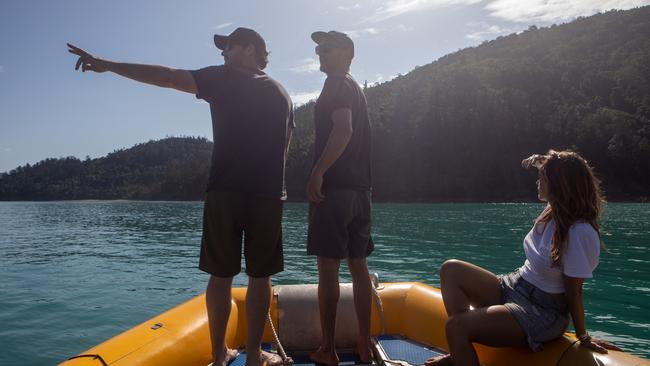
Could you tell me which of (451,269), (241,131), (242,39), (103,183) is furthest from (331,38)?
(103,183)

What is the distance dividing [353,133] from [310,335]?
1753 millimetres

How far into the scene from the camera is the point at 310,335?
4.06m

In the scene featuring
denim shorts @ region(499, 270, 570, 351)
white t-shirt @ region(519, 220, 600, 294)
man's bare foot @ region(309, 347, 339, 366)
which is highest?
white t-shirt @ region(519, 220, 600, 294)

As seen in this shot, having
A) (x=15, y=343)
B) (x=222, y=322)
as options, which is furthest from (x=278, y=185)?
(x=15, y=343)

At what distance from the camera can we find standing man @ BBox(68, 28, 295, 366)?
9.93 feet

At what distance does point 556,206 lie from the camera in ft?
9.39

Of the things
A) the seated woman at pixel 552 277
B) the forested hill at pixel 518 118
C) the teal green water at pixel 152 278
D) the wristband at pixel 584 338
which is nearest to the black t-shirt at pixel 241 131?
the seated woman at pixel 552 277

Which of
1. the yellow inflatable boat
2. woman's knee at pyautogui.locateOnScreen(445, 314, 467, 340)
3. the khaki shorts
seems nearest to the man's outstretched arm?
the khaki shorts

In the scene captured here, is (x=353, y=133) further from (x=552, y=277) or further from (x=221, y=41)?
(x=552, y=277)

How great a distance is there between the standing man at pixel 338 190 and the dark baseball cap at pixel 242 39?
493mm

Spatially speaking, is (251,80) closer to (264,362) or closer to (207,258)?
(207,258)

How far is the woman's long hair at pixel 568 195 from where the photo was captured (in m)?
2.81

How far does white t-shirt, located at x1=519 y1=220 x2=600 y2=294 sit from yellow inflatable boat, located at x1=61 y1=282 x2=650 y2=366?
0.38m

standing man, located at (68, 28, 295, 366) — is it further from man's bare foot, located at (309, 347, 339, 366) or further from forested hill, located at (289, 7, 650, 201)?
forested hill, located at (289, 7, 650, 201)
